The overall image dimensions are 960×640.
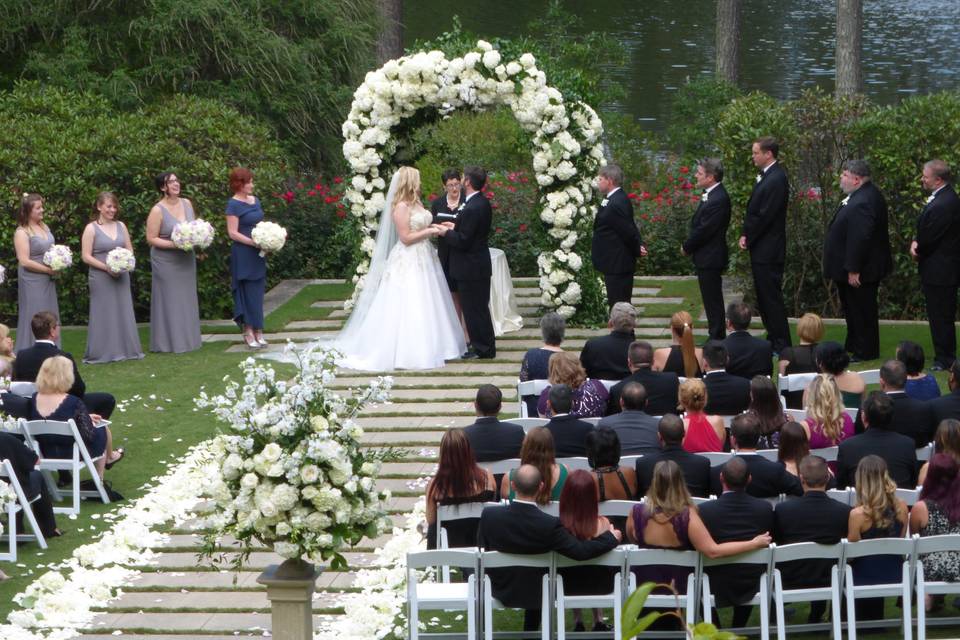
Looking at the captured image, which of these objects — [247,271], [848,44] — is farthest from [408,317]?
[848,44]

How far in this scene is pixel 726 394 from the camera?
30.9 ft

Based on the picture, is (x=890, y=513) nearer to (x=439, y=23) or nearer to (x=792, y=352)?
(x=792, y=352)

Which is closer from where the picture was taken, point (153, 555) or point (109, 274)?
point (153, 555)

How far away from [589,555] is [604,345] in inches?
132

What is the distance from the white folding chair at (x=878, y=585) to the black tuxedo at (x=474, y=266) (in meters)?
6.39

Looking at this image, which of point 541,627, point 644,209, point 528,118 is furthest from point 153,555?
point 644,209

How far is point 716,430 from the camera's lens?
28.9 feet

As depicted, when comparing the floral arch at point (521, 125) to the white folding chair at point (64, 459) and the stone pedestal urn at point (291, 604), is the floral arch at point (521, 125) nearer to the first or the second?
the white folding chair at point (64, 459)

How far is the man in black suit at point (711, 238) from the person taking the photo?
42.9 feet

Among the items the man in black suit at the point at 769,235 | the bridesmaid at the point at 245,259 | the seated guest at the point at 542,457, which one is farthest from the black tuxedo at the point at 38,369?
the man in black suit at the point at 769,235

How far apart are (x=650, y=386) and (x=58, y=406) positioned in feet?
13.0

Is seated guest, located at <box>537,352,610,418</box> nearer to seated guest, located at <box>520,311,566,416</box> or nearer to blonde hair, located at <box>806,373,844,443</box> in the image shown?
seated guest, located at <box>520,311,566,416</box>

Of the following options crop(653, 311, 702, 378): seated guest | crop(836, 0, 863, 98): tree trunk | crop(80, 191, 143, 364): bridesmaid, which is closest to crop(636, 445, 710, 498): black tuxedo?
crop(653, 311, 702, 378): seated guest

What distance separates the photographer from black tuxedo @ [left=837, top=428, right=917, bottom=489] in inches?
319
